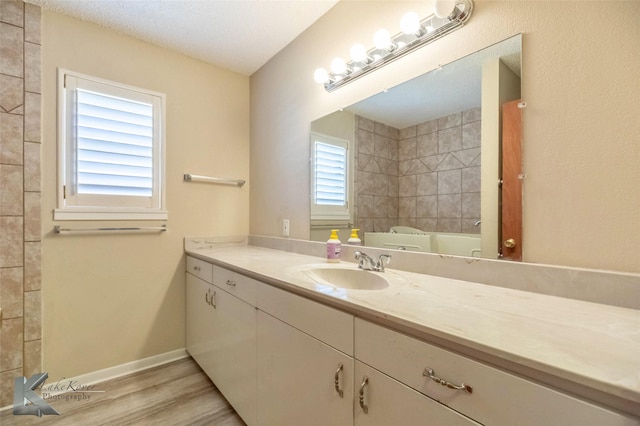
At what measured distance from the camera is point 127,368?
1.94 meters

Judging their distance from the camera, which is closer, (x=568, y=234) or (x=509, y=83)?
(x=568, y=234)

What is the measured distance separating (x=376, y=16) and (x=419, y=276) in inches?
51.9

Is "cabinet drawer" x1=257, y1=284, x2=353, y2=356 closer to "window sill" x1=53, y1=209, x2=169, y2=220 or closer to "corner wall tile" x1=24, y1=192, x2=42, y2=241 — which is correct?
"window sill" x1=53, y1=209, x2=169, y2=220

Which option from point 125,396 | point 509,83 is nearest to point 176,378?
point 125,396

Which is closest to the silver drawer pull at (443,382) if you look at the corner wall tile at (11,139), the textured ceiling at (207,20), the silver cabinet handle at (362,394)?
the silver cabinet handle at (362,394)

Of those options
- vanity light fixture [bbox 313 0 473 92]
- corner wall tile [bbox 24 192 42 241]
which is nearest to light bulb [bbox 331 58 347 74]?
vanity light fixture [bbox 313 0 473 92]

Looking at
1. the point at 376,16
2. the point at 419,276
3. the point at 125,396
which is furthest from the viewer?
the point at 125,396

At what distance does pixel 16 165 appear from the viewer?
1.59 meters

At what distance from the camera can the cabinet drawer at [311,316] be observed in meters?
0.86

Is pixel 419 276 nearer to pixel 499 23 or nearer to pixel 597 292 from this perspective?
pixel 597 292

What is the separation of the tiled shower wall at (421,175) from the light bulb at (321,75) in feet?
1.19

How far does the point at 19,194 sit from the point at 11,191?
35 millimetres

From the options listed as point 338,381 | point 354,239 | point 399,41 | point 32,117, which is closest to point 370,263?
point 354,239

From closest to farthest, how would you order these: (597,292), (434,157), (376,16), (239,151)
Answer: (597,292), (434,157), (376,16), (239,151)
